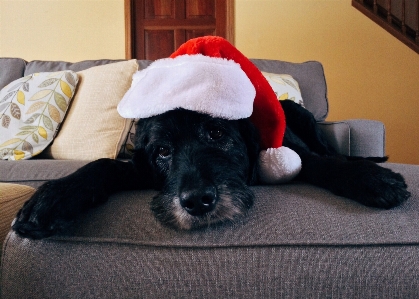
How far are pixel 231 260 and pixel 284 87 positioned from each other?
154 centimetres

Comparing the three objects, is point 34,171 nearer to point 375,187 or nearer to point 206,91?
point 206,91

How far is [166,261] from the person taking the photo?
73 cm

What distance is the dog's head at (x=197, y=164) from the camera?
0.81 metres

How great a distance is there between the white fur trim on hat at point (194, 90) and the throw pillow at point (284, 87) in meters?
1.10

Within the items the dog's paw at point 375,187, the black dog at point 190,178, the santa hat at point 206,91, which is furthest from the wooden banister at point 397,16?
the dog's paw at point 375,187

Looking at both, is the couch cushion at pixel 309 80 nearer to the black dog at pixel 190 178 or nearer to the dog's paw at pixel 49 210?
the black dog at pixel 190 178

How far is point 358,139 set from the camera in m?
1.80

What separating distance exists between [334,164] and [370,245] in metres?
0.37

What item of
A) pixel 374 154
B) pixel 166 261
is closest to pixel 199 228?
pixel 166 261

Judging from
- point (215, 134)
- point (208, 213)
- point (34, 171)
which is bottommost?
point (34, 171)

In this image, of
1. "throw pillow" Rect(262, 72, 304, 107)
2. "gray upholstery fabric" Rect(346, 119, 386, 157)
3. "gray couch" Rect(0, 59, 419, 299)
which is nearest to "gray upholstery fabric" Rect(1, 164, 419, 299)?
"gray couch" Rect(0, 59, 419, 299)

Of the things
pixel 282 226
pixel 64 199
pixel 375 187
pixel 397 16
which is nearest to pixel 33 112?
pixel 64 199

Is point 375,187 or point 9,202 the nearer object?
point 375,187

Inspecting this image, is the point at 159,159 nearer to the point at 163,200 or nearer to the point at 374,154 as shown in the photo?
the point at 163,200
